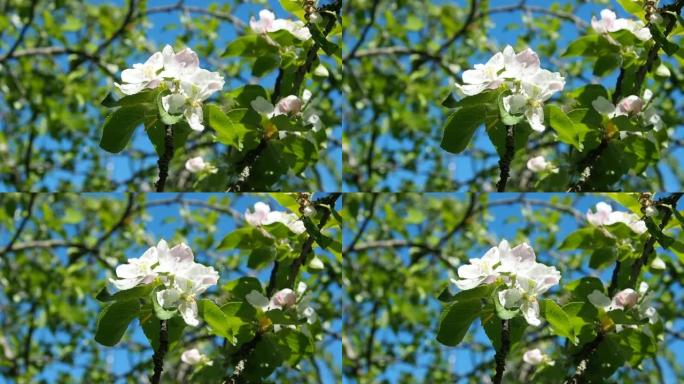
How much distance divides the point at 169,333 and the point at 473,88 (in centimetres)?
65

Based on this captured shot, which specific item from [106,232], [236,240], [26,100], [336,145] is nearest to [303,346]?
[236,240]

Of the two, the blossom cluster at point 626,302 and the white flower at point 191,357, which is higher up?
the blossom cluster at point 626,302

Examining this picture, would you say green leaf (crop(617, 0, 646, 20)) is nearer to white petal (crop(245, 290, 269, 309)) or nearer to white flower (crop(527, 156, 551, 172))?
white flower (crop(527, 156, 551, 172))

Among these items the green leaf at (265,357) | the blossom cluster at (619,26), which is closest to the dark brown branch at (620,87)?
the blossom cluster at (619,26)

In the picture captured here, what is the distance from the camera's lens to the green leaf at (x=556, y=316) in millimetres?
1308

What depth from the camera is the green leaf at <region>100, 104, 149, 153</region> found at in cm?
130

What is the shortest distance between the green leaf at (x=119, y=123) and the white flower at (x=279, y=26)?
0.33 meters

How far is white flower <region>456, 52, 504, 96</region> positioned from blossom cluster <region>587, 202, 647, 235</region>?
0.37 meters

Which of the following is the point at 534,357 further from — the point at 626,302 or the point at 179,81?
the point at 179,81

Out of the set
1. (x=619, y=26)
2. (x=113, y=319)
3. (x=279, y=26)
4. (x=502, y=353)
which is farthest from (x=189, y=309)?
(x=619, y=26)

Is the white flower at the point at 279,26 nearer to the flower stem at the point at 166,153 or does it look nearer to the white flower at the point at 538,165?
the flower stem at the point at 166,153

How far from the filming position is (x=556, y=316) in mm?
1322

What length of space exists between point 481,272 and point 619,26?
60 centimetres

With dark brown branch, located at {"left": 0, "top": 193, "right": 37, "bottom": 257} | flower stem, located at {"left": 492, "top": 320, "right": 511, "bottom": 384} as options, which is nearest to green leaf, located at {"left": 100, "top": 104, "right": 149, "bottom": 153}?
flower stem, located at {"left": 492, "top": 320, "right": 511, "bottom": 384}
